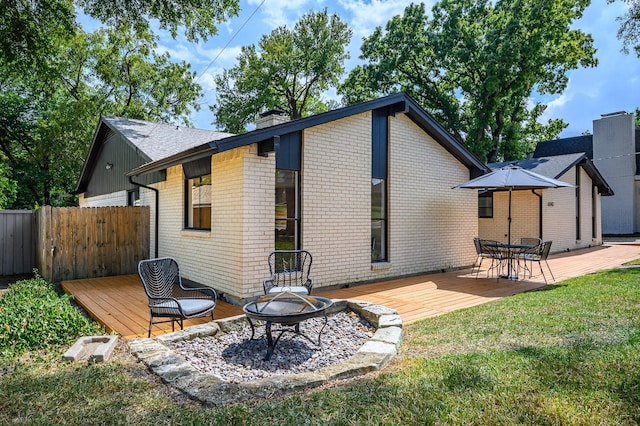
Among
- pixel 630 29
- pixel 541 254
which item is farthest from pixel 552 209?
pixel 541 254

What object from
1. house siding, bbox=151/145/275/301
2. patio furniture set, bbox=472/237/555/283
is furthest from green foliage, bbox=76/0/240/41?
patio furniture set, bbox=472/237/555/283

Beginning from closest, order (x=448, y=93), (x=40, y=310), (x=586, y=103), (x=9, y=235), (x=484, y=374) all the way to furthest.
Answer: (x=484, y=374) < (x=40, y=310) < (x=9, y=235) < (x=448, y=93) < (x=586, y=103)

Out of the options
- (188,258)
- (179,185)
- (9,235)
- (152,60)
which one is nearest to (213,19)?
(179,185)

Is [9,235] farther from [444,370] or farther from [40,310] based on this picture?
[444,370]

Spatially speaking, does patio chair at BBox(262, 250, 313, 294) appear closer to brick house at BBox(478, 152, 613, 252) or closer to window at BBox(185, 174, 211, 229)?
window at BBox(185, 174, 211, 229)

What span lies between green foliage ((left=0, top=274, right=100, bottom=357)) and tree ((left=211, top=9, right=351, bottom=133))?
69.9 ft

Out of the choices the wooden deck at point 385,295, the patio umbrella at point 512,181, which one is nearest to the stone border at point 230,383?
the wooden deck at point 385,295

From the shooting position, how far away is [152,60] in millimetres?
22266

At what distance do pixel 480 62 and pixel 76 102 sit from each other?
20.6 m

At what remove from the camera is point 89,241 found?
922 centimetres

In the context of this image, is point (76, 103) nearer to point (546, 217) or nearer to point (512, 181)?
point (512, 181)

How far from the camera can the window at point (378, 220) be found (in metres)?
8.14

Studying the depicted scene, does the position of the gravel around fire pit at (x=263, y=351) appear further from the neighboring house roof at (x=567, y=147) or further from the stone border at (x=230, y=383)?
the neighboring house roof at (x=567, y=147)

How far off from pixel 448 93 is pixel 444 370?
77.4 feet
